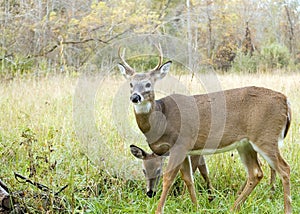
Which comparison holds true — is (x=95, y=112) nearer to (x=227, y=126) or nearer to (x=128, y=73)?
(x=128, y=73)

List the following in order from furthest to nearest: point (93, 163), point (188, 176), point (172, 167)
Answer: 1. point (93, 163)
2. point (188, 176)
3. point (172, 167)

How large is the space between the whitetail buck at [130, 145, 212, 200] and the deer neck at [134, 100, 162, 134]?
0.33 metres

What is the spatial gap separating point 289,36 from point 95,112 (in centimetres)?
2210

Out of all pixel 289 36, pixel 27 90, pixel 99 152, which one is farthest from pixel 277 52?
pixel 99 152

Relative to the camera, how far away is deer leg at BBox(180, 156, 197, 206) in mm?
3908

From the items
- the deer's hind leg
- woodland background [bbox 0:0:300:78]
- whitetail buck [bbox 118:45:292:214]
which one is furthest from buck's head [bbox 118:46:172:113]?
woodland background [bbox 0:0:300:78]

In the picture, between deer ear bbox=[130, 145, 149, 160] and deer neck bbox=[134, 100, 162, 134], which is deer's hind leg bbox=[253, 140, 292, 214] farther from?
deer ear bbox=[130, 145, 149, 160]

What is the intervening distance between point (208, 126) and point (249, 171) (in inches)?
22.6

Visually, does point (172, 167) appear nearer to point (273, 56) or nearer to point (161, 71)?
point (161, 71)

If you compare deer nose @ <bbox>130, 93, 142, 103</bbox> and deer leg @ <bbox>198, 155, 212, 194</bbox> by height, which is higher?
deer nose @ <bbox>130, 93, 142, 103</bbox>

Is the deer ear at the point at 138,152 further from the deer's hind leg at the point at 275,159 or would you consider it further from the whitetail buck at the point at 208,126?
the deer's hind leg at the point at 275,159

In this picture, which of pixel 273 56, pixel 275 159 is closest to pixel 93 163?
pixel 275 159

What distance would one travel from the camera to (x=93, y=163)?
14.7 ft

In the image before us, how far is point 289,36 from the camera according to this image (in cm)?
2611
